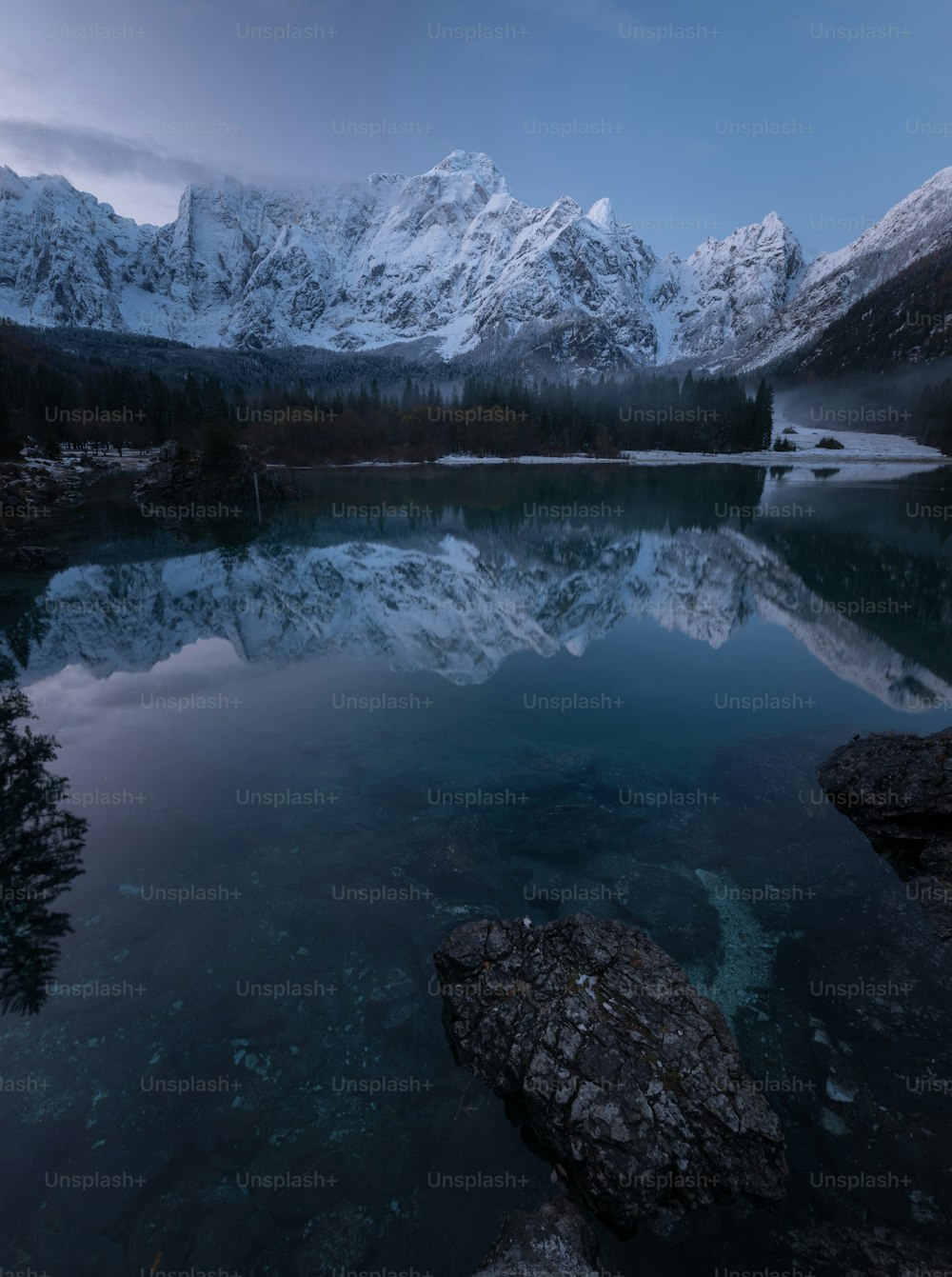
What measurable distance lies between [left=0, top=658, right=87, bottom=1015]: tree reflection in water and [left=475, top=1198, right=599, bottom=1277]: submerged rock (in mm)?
6936

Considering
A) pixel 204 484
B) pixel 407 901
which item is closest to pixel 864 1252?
pixel 407 901

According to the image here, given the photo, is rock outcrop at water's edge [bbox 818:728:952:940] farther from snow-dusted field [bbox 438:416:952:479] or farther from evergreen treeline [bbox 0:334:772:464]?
snow-dusted field [bbox 438:416:952:479]

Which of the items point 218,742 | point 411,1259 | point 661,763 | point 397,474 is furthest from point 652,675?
point 397,474

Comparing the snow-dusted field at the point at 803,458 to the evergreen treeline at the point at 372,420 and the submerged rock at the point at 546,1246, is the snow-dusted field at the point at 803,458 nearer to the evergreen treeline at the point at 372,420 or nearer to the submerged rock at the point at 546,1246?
the evergreen treeline at the point at 372,420

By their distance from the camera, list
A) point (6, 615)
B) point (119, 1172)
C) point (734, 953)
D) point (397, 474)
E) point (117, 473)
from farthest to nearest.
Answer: point (397, 474), point (117, 473), point (6, 615), point (734, 953), point (119, 1172)

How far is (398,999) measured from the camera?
8.61 metres

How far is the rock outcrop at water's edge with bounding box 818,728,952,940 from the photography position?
10.8 meters

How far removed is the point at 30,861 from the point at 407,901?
722 cm

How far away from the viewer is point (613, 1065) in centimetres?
678

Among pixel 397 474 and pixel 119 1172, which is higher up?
pixel 397 474

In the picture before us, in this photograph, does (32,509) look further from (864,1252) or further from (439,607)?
(864,1252)

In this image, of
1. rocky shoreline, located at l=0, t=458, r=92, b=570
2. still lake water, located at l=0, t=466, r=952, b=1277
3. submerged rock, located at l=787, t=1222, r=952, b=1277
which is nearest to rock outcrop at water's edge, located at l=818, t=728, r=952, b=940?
still lake water, located at l=0, t=466, r=952, b=1277

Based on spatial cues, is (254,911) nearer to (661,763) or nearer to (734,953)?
(734,953)

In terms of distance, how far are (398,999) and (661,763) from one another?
885cm
